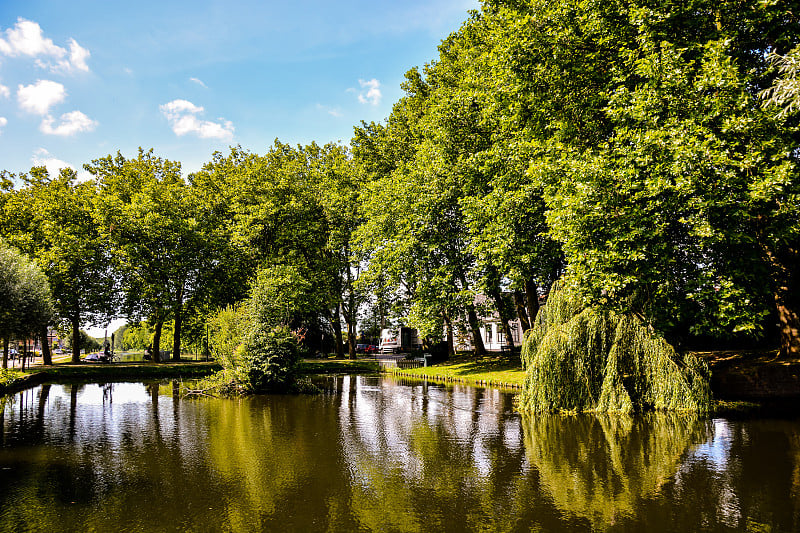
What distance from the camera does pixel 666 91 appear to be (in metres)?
13.3

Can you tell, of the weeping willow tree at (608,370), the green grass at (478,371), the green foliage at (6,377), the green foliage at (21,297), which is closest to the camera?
the green foliage at (6,377)

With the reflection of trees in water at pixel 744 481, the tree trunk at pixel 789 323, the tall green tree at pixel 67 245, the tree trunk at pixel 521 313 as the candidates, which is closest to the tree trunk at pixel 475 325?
the tree trunk at pixel 521 313

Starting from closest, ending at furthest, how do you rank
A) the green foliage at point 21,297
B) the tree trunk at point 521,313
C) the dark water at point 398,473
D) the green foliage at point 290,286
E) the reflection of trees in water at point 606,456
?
the dark water at point 398,473 < the reflection of trees in water at point 606,456 < the green foliage at point 21,297 < the tree trunk at point 521,313 < the green foliage at point 290,286

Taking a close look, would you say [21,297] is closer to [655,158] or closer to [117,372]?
[117,372]

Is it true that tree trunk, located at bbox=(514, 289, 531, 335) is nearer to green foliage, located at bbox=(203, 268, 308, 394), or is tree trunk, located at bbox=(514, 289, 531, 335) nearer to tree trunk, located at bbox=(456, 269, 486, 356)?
tree trunk, located at bbox=(456, 269, 486, 356)

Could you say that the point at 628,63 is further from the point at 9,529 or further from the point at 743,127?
the point at 9,529

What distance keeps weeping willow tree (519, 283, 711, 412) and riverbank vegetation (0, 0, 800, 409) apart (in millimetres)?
101

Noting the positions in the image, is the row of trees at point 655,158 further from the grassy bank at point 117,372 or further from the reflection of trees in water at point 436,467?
the grassy bank at point 117,372

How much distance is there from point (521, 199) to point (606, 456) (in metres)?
11.1

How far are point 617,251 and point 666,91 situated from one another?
15.2ft

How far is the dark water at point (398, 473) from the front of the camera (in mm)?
6266

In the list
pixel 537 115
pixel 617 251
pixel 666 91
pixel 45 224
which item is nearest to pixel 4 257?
pixel 45 224

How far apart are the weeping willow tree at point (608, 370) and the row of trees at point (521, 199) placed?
0.86m

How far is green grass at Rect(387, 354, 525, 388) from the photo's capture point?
2356 cm
